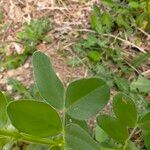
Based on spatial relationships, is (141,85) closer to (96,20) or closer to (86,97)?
(96,20)

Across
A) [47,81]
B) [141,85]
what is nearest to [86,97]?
[47,81]

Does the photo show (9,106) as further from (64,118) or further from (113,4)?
(113,4)

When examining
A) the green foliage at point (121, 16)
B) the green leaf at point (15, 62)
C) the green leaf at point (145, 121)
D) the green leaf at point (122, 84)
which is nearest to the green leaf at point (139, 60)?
the green leaf at point (122, 84)

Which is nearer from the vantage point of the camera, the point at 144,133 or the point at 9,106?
the point at 9,106

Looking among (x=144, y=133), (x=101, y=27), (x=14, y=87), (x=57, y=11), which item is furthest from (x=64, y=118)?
(x=57, y=11)

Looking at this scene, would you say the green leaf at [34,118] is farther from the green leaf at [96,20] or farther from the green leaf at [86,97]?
the green leaf at [96,20]

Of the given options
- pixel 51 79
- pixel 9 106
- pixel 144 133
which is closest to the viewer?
pixel 9 106

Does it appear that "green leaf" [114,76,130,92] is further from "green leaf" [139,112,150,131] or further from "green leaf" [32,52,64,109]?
"green leaf" [32,52,64,109]
